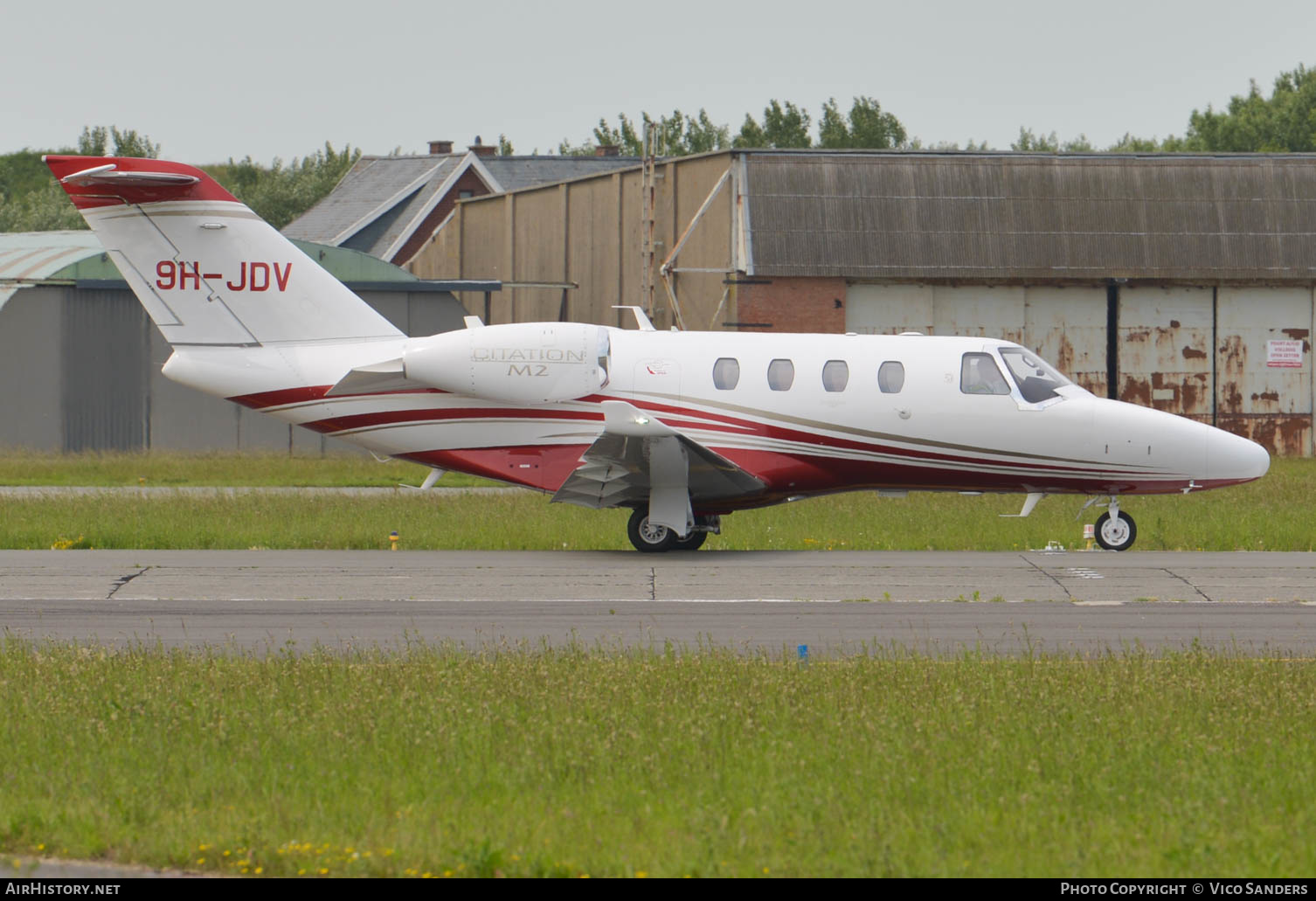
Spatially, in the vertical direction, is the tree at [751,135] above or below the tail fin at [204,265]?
above

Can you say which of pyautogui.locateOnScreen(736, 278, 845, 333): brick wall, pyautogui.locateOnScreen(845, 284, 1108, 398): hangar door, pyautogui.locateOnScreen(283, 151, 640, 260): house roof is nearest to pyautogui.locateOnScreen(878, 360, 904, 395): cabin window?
pyautogui.locateOnScreen(736, 278, 845, 333): brick wall

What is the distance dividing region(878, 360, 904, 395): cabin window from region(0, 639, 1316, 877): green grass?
316 inches

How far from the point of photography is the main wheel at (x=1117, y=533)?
19.7m

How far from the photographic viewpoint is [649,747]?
880cm

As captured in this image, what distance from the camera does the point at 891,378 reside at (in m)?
19.4

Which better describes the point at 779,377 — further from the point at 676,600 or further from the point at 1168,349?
the point at 1168,349

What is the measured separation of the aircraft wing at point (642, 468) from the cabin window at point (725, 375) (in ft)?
2.79

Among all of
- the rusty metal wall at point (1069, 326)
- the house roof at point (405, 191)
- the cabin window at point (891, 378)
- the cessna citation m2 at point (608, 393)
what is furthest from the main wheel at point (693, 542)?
the house roof at point (405, 191)

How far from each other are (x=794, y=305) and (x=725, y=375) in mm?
16725

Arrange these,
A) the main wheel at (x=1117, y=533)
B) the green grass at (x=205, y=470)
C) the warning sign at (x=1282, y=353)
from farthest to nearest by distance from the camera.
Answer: the warning sign at (x=1282, y=353) → the green grass at (x=205, y=470) → the main wheel at (x=1117, y=533)

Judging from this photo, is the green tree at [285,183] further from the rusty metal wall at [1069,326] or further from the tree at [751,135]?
the rusty metal wall at [1069,326]

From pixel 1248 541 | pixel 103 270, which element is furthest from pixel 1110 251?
pixel 103 270

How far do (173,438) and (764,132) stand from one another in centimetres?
6541
